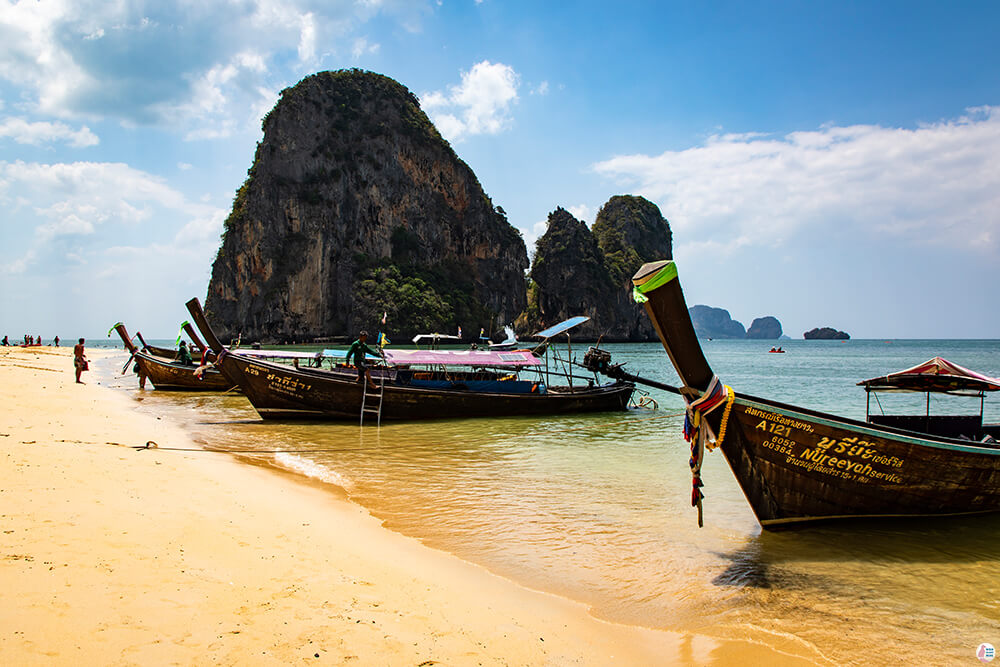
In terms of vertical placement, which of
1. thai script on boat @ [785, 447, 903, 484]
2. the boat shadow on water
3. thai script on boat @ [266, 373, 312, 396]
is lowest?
the boat shadow on water

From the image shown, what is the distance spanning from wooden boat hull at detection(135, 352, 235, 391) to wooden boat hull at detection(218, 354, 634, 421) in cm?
891

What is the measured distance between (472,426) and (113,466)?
8.89 metres

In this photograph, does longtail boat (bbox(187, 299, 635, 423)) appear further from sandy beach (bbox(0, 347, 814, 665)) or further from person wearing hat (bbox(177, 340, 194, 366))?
person wearing hat (bbox(177, 340, 194, 366))

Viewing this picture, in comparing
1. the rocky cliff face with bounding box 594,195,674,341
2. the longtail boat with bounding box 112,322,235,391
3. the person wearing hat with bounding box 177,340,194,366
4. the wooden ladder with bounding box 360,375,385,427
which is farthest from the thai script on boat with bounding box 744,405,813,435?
the rocky cliff face with bounding box 594,195,674,341

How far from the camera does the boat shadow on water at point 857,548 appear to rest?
521 cm

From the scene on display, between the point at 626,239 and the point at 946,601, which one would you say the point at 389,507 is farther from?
the point at 626,239

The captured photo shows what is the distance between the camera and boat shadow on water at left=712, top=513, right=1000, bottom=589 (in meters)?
5.21

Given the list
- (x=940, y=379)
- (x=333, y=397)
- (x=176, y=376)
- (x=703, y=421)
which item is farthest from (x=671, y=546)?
(x=176, y=376)

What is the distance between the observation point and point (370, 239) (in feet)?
280

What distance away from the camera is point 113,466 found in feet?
22.4

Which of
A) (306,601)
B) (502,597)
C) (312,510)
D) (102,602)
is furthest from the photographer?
(312,510)

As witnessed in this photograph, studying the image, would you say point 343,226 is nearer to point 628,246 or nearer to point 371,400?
point 628,246

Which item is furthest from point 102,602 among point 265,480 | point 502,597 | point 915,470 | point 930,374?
point 930,374

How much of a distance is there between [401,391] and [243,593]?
36.8 feet
